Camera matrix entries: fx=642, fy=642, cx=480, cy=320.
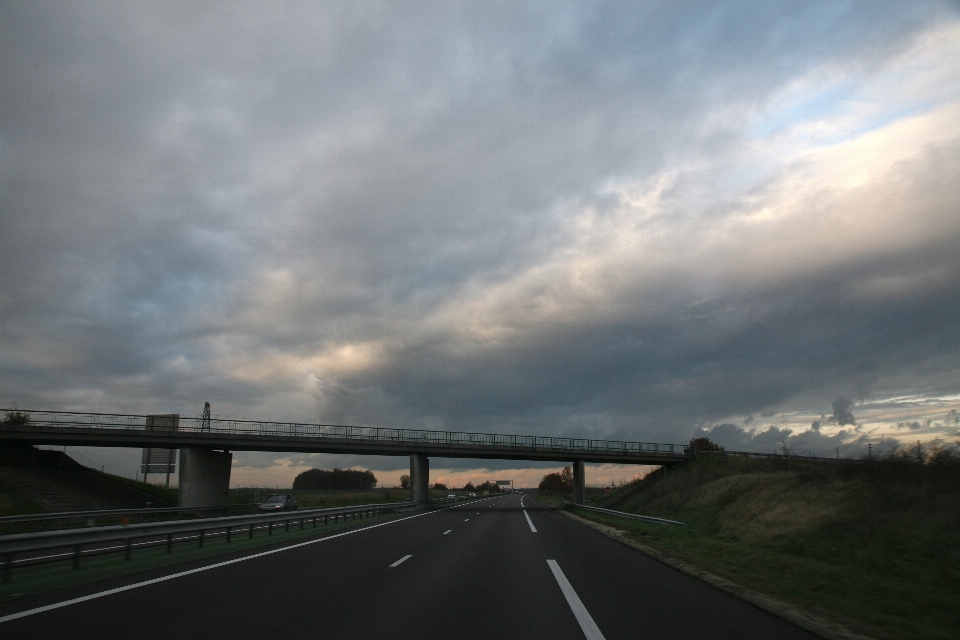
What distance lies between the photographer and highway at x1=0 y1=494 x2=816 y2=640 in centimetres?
809

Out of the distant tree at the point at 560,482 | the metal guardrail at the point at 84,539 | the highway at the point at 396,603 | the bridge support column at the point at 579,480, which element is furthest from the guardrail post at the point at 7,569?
the distant tree at the point at 560,482

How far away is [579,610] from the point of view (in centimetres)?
955

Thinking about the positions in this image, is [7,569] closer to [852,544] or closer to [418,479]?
[852,544]

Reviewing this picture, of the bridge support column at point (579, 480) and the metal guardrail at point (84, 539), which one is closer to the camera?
the metal guardrail at point (84, 539)

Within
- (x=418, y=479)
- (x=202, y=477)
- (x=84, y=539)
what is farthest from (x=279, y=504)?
(x=84, y=539)

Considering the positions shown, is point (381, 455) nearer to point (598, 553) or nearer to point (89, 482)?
point (89, 482)

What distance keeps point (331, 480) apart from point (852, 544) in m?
172

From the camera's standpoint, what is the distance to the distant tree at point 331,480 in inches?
6870

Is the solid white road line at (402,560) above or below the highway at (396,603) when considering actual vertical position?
below

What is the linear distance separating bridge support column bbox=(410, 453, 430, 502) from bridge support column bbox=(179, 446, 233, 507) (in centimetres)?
1621

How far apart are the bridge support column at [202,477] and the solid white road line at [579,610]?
43.3 metres

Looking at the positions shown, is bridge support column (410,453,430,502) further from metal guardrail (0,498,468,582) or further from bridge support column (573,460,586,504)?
metal guardrail (0,498,468,582)

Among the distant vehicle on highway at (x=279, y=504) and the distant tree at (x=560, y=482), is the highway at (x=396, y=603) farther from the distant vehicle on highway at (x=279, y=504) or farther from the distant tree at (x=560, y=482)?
the distant tree at (x=560, y=482)

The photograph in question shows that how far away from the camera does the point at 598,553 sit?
1883 centimetres
